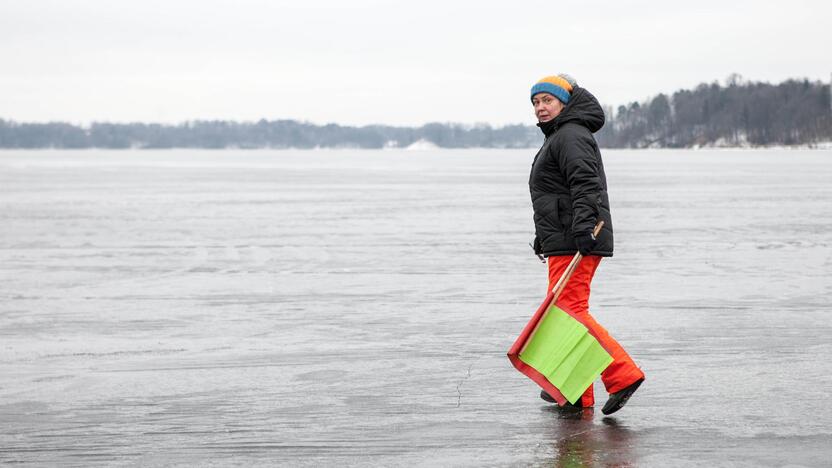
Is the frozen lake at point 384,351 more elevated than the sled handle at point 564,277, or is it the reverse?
the sled handle at point 564,277

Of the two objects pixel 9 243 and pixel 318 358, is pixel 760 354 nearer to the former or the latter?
pixel 318 358

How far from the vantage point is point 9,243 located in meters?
17.0

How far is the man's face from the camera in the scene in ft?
19.4

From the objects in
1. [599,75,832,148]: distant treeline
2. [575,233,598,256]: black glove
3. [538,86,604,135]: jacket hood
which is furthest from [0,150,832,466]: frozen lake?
[599,75,832,148]: distant treeline

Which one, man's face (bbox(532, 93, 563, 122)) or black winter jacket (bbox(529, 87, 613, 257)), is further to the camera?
man's face (bbox(532, 93, 563, 122))

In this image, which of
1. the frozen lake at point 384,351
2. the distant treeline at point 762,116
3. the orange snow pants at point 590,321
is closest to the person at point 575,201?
the orange snow pants at point 590,321

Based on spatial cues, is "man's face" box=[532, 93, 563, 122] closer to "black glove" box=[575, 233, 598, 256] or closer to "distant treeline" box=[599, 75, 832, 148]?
"black glove" box=[575, 233, 598, 256]

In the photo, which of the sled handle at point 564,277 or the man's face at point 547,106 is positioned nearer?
the sled handle at point 564,277

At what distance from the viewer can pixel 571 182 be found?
5707 mm

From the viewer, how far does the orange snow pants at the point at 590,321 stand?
18.9 ft

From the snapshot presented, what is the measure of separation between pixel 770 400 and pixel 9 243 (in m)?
13.4

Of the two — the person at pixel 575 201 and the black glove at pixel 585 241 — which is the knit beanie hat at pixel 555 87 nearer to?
the person at pixel 575 201

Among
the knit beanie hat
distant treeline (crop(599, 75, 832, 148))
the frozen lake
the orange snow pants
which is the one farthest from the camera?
distant treeline (crop(599, 75, 832, 148))

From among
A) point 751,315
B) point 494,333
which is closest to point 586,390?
point 494,333
